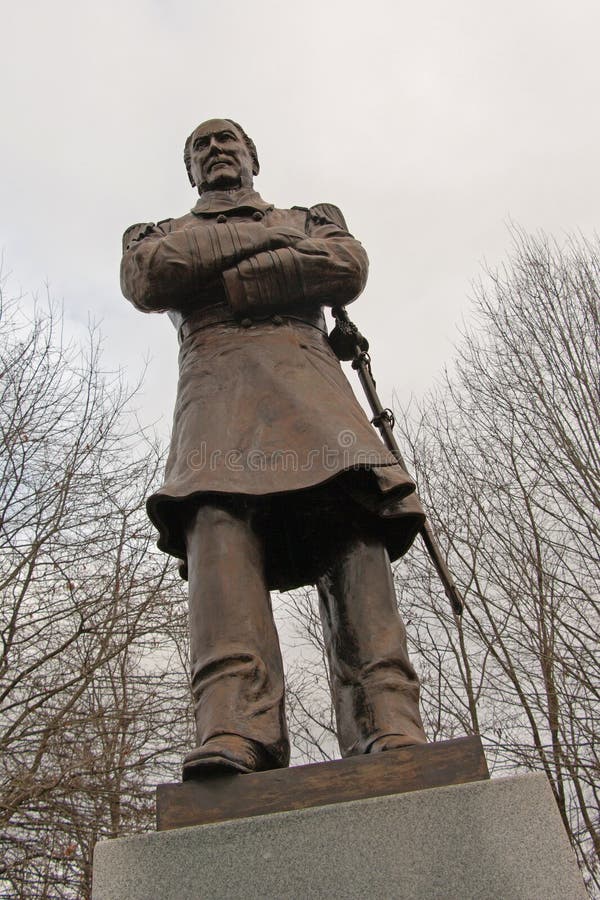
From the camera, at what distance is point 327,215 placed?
338 centimetres

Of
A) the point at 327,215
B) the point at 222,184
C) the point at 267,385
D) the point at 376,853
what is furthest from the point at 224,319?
the point at 376,853

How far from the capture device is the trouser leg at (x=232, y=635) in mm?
2062

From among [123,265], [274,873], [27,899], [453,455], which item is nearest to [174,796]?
[274,873]

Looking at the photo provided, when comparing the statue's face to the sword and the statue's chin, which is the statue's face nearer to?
the statue's chin

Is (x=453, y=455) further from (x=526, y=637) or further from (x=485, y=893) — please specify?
(x=485, y=893)

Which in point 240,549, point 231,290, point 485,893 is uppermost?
point 231,290

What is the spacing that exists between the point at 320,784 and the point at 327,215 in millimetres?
2305

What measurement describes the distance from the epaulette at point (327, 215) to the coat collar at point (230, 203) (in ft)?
0.61

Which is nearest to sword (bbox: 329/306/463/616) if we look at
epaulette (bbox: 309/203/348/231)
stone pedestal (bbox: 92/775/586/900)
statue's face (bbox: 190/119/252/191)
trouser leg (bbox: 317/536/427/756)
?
epaulette (bbox: 309/203/348/231)

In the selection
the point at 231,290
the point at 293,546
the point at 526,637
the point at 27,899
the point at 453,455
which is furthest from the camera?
the point at 453,455

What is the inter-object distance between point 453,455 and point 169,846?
10.2 m

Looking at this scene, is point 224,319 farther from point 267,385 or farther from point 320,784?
point 320,784

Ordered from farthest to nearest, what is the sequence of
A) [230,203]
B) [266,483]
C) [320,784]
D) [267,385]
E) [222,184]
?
[222,184], [230,203], [267,385], [266,483], [320,784]

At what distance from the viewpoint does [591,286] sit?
1069 centimetres
